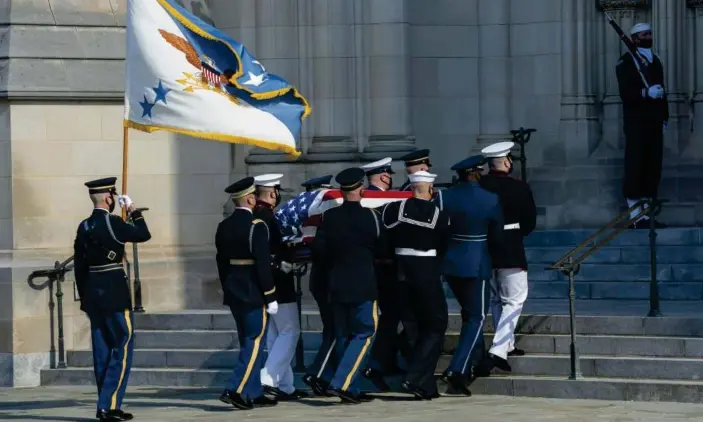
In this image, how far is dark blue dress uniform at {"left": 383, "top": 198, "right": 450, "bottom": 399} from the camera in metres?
14.7

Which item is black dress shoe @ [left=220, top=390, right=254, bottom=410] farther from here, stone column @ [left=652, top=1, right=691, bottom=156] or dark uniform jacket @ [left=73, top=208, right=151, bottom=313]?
stone column @ [left=652, top=1, right=691, bottom=156]

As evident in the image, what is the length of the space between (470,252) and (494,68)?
5.40m

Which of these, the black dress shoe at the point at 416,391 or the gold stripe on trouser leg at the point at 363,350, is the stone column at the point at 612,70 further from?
the black dress shoe at the point at 416,391

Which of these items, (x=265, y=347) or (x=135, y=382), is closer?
(x=265, y=347)

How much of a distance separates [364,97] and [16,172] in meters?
3.72

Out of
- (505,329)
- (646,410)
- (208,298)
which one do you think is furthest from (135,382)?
(646,410)

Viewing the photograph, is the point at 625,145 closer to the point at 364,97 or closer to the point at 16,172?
the point at 364,97

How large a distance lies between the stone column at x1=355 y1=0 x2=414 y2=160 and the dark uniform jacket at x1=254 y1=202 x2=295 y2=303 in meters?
4.13

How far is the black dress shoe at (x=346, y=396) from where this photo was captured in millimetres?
14648

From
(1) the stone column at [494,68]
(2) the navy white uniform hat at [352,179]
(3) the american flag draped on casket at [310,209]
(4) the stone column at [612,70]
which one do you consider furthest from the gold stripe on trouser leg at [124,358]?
(4) the stone column at [612,70]

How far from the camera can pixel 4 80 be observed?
17.7 meters

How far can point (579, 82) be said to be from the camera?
19.6 m

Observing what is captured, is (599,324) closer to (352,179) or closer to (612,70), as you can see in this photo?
(352,179)

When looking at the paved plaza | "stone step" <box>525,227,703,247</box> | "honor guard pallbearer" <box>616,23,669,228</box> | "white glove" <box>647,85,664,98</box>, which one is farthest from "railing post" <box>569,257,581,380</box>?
"white glove" <box>647,85,664,98</box>
